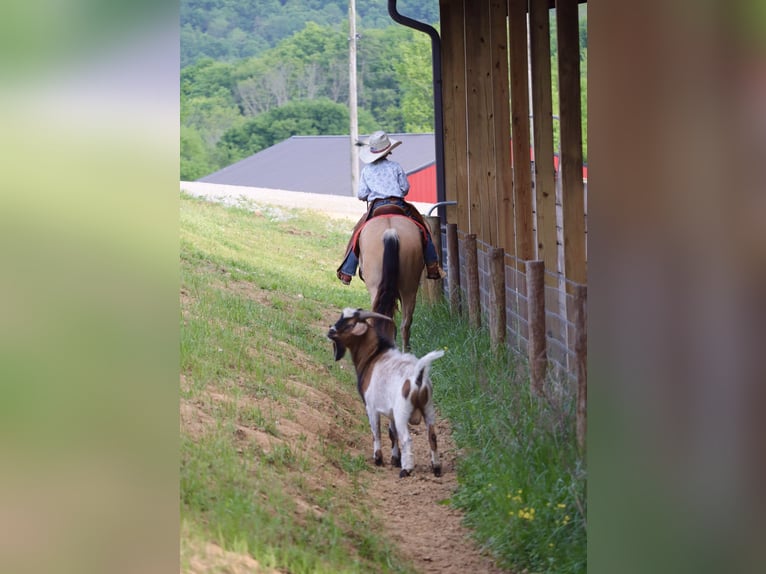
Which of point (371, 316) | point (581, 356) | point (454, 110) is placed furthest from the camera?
point (454, 110)

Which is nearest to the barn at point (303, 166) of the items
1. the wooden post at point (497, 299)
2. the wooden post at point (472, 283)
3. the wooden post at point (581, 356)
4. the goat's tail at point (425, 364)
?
the wooden post at point (472, 283)

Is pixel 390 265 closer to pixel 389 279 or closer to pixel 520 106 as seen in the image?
pixel 389 279

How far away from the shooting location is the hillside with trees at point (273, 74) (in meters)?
3.86

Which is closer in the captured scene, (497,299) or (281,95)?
(281,95)

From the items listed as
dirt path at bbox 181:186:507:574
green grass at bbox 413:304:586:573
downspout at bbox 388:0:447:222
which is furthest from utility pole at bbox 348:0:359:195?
green grass at bbox 413:304:586:573

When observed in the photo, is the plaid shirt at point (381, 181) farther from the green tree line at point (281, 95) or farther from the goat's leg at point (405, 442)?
the goat's leg at point (405, 442)

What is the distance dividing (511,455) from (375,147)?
136cm

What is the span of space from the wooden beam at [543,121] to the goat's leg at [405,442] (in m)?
1.20

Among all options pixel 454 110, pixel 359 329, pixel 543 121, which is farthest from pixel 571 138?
pixel 359 329

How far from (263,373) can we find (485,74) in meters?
1.95

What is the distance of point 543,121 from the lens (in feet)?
15.1

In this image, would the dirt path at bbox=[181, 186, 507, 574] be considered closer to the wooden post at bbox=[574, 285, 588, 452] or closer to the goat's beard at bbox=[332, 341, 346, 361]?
the goat's beard at bbox=[332, 341, 346, 361]
